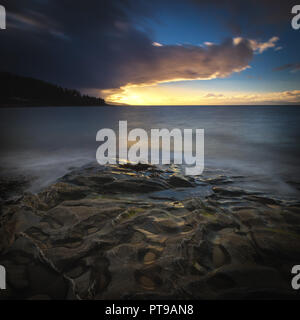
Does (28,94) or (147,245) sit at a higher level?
(28,94)

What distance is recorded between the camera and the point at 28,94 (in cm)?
6319

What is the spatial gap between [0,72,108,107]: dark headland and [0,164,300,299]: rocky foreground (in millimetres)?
61200

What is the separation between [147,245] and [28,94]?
3171 inches

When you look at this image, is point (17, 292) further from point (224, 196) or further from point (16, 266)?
point (224, 196)

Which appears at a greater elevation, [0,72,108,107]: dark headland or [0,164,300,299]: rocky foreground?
[0,72,108,107]: dark headland

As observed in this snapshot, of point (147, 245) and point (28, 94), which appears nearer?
point (147, 245)

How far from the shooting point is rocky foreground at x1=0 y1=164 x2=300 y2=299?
1.71 meters

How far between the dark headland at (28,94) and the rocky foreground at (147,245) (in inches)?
2409

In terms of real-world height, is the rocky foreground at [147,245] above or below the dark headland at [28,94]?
below

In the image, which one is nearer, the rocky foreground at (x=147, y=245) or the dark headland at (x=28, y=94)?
the rocky foreground at (x=147, y=245)

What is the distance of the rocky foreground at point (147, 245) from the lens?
1707 millimetres

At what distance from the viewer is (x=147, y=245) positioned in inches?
85.7

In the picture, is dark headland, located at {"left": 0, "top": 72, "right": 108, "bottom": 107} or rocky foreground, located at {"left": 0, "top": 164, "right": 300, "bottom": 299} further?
dark headland, located at {"left": 0, "top": 72, "right": 108, "bottom": 107}
